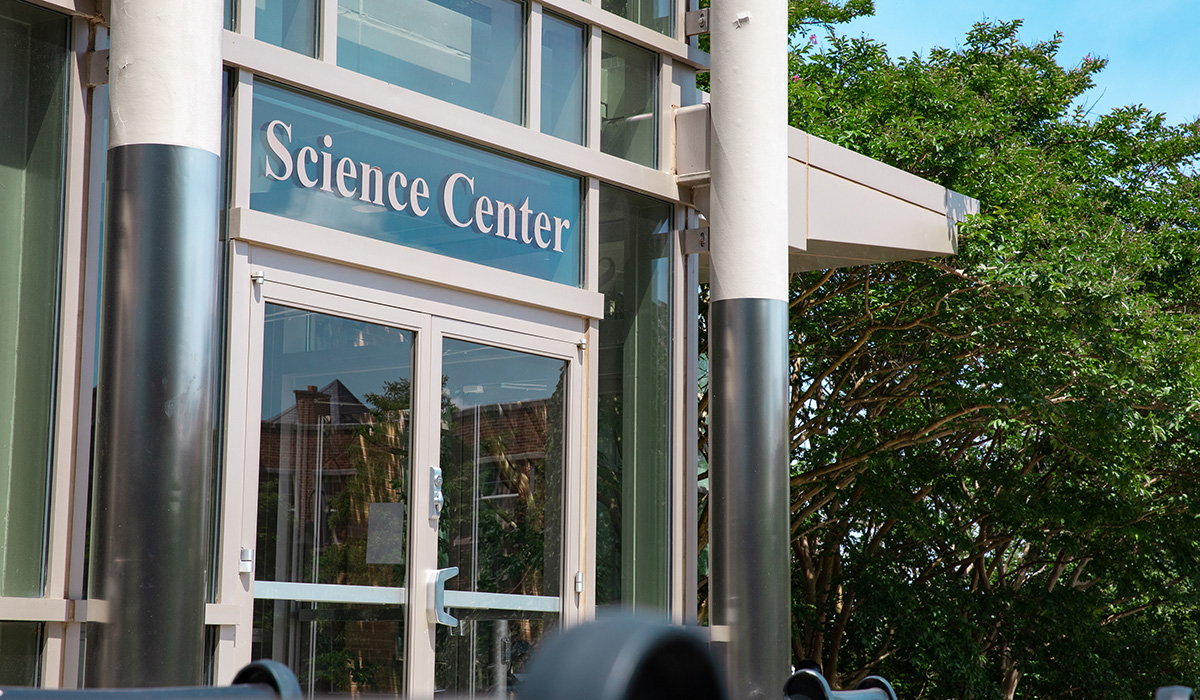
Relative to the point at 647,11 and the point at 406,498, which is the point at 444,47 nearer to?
the point at 647,11

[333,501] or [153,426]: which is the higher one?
[153,426]

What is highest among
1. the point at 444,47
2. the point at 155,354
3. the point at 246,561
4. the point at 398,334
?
the point at 444,47

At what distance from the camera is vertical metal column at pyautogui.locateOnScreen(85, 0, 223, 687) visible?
456 centimetres

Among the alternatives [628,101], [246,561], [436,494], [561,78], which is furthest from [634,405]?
[246,561]

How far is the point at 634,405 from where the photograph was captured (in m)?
7.44

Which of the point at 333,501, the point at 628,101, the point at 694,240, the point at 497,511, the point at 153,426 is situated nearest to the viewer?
the point at 153,426

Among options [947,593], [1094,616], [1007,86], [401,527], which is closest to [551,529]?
[401,527]

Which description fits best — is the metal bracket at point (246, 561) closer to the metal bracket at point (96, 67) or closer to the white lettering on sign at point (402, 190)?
the white lettering on sign at point (402, 190)

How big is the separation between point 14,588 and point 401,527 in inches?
68.0

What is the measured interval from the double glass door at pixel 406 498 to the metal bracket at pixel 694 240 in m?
1.15

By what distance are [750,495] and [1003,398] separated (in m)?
6.52

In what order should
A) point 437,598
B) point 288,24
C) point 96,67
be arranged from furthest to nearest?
1. point 437,598
2. point 288,24
3. point 96,67

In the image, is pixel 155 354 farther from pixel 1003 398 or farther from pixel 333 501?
pixel 1003 398

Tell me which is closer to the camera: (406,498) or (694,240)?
(406,498)
